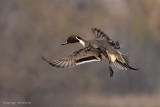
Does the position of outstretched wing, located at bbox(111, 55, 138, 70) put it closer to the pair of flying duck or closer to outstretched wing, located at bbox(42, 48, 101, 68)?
the pair of flying duck

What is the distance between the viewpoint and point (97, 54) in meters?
3.22

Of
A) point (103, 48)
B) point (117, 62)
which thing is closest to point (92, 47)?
point (103, 48)

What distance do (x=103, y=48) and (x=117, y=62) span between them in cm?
22

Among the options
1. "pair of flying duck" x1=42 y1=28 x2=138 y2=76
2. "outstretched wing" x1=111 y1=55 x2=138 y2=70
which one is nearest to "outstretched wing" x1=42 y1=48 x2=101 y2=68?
"pair of flying duck" x1=42 y1=28 x2=138 y2=76

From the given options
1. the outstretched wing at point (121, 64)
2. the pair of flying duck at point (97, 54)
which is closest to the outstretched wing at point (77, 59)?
the pair of flying duck at point (97, 54)

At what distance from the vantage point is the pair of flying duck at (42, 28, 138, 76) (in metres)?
3.20

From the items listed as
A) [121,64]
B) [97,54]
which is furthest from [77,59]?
[121,64]

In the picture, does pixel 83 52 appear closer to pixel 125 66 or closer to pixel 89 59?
pixel 89 59

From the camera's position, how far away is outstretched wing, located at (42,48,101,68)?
322 cm

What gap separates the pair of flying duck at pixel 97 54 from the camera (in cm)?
320

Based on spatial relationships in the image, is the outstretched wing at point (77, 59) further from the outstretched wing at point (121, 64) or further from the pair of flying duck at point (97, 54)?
the outstretched wing at point (121, 64)

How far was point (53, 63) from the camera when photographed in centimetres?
325

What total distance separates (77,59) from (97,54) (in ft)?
0.84

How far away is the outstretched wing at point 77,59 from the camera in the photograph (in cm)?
322
